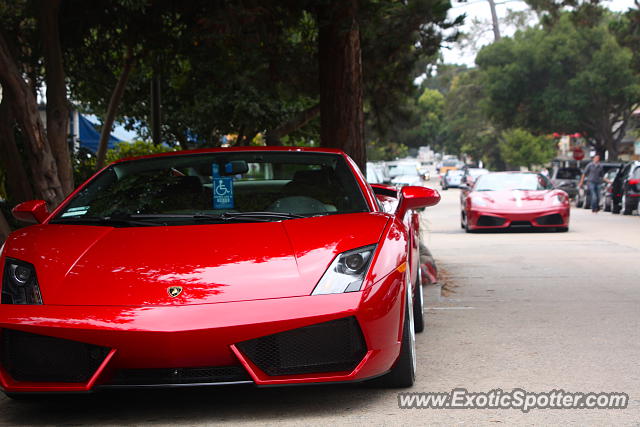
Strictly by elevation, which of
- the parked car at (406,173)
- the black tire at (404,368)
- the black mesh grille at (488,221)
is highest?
the black tire at (404,368)

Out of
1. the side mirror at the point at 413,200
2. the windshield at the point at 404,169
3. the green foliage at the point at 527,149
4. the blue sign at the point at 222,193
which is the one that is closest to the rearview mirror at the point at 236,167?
the blue sign at the point at 222,193

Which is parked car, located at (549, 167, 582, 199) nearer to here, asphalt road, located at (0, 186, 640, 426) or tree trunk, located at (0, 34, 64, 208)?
asphalt road, located at (0, 186, 640, 426)

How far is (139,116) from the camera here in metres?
28.1

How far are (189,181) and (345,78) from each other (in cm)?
624

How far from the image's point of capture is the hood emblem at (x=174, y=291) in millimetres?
4561

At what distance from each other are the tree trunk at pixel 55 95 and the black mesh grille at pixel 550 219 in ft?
40.7

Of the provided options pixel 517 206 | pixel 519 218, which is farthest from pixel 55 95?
pixel 517 206

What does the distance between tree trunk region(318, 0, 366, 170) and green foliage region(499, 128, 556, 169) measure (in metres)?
69.9

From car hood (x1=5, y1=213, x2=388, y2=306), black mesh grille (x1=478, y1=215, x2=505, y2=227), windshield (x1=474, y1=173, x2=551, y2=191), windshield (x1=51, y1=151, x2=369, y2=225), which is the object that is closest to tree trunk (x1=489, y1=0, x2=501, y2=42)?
windshield (x1=474, y1=173, x2=551, y2=191)

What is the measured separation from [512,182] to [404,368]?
17.0 m

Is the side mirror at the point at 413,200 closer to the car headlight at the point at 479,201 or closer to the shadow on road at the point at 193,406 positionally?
the shadow on road at the point at 193,406

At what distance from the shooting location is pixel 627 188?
93.5 ft

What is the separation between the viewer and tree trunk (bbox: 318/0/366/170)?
1197 cm

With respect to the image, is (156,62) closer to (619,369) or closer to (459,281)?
(459,281)
